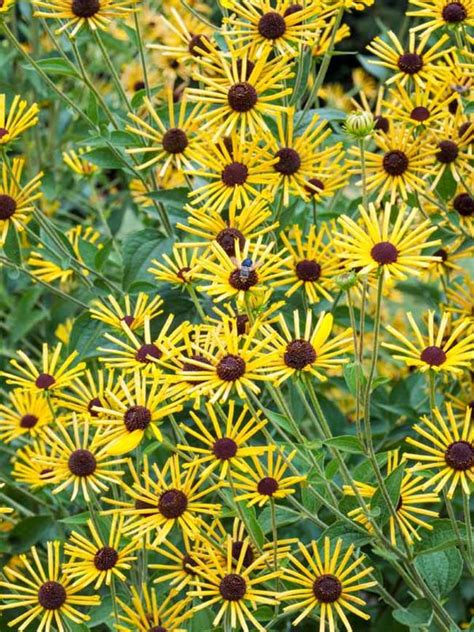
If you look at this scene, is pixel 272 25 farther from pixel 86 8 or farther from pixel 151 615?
pixel 151 615

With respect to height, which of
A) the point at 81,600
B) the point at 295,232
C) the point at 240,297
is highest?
the point at 295,232

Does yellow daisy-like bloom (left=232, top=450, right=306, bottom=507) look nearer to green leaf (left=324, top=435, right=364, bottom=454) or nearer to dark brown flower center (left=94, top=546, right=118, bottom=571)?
green leaf (left=324, top=435, right=364, bottom=454)

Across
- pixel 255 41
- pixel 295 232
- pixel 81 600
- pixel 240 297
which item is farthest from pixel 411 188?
pixel 81 600

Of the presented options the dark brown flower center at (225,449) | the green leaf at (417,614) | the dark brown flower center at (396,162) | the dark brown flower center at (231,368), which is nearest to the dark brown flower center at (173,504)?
the dark brown flower center at (225,449)

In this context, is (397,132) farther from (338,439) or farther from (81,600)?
(81,600)

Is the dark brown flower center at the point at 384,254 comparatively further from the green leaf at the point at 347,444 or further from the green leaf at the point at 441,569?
the green leaf at the point at 441,569
